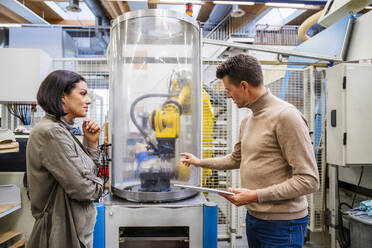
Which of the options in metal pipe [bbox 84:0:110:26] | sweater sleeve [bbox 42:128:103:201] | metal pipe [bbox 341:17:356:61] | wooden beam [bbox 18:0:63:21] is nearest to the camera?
sweater sleeve [bbox 42:128:103:201]

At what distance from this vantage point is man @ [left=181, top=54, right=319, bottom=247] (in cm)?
96

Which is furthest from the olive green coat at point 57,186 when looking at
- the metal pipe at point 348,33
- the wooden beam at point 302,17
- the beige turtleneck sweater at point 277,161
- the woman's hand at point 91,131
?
the wooden beam at point 302,17

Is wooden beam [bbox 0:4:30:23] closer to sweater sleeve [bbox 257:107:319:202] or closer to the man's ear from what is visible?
the man's ear

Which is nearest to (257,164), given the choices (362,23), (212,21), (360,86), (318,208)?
(360,86)

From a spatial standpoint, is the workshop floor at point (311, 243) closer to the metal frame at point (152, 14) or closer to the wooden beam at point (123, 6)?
the metal frame at point (152, 14)

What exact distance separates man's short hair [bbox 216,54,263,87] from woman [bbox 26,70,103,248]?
2.29 feet

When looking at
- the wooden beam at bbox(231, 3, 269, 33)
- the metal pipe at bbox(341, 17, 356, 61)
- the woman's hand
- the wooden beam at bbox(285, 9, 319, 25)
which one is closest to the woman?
the woman's hand

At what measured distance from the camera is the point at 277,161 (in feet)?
3.41

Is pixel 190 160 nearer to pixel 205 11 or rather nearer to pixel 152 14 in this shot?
pixel 152 14

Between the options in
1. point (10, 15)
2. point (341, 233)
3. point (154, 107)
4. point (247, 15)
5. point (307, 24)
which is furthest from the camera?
point (247, 15)

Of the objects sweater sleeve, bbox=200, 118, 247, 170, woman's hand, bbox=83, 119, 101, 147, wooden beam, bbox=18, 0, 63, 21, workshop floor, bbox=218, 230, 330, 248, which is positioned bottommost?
workshop floor, bbox=218, 230, 330, 248

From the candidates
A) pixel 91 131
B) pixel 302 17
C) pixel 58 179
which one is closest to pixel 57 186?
pixel 58 179

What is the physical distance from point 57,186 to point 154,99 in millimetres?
808

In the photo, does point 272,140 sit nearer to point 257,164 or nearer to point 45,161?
point 257,164
